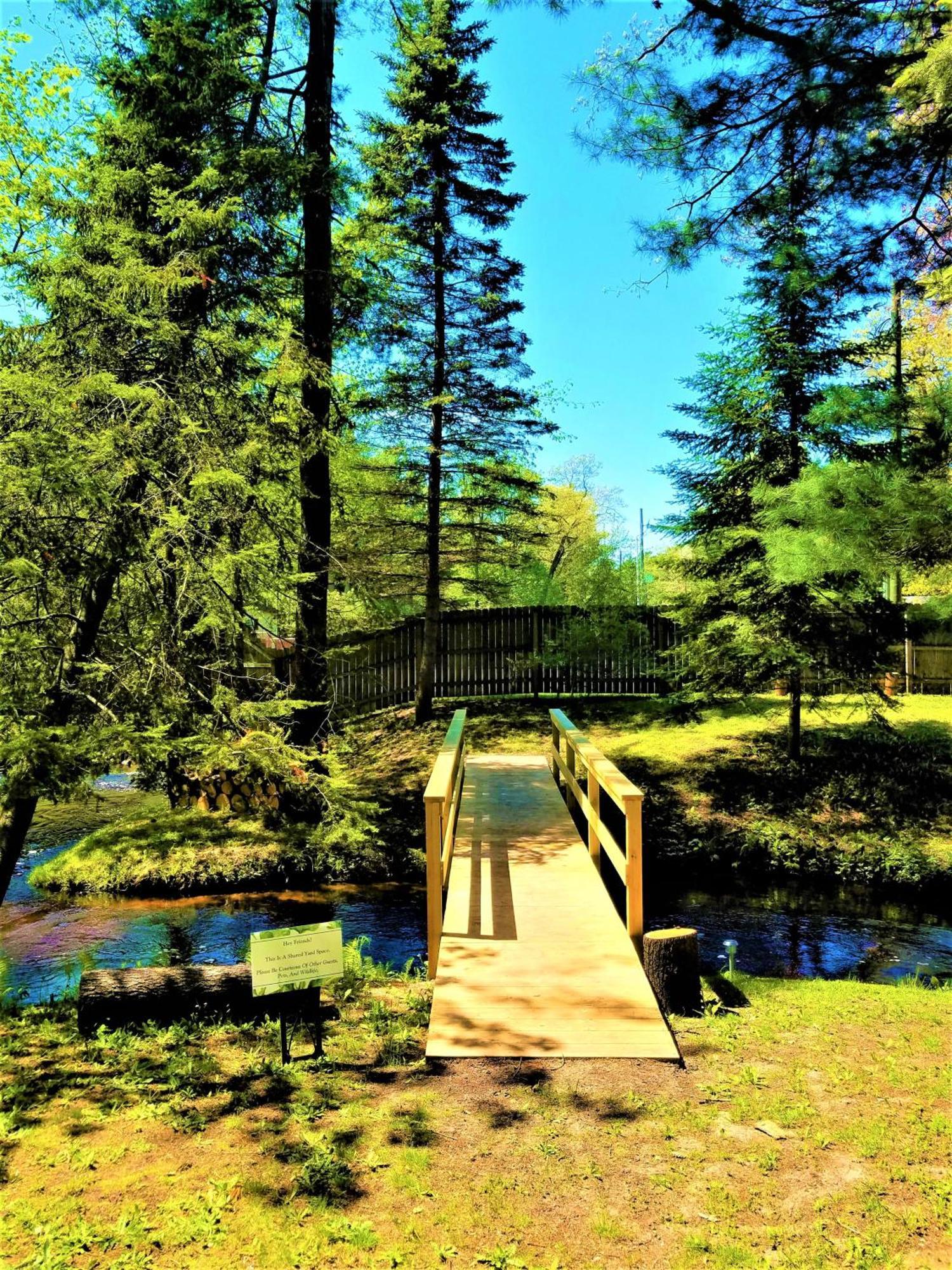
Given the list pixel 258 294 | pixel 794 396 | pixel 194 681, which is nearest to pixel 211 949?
pixel 194 681

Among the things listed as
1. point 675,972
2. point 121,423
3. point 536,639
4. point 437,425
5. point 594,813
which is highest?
point 437,425

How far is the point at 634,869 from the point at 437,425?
10.00 metres

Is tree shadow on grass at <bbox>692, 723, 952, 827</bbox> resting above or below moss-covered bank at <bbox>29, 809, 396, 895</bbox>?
above

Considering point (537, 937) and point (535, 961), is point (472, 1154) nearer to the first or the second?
point (535, 961)

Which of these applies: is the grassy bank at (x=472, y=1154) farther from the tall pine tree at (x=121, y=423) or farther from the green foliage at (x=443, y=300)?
the green foliage at (x=443, y=300)

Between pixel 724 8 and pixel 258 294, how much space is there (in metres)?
4.05

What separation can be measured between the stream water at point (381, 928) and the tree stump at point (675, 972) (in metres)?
2.08

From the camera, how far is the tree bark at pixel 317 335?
7859 mm

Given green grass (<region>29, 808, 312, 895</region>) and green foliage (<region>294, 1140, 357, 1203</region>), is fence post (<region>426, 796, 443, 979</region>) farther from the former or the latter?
green grass (<region>29, 808, 312, 895</region>)

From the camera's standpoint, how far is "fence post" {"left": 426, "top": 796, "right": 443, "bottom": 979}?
17.4ft

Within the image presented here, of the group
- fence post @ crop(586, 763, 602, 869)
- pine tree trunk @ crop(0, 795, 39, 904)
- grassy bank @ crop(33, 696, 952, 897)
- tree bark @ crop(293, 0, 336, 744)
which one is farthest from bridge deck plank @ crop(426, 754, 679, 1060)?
pine tree trunk @ crop(0, 795, 39, 904)

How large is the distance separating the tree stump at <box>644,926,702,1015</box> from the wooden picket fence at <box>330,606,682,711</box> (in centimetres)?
1007

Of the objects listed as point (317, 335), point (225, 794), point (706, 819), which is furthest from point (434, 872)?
point (317, 335)

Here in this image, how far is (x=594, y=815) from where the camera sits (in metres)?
7.02
